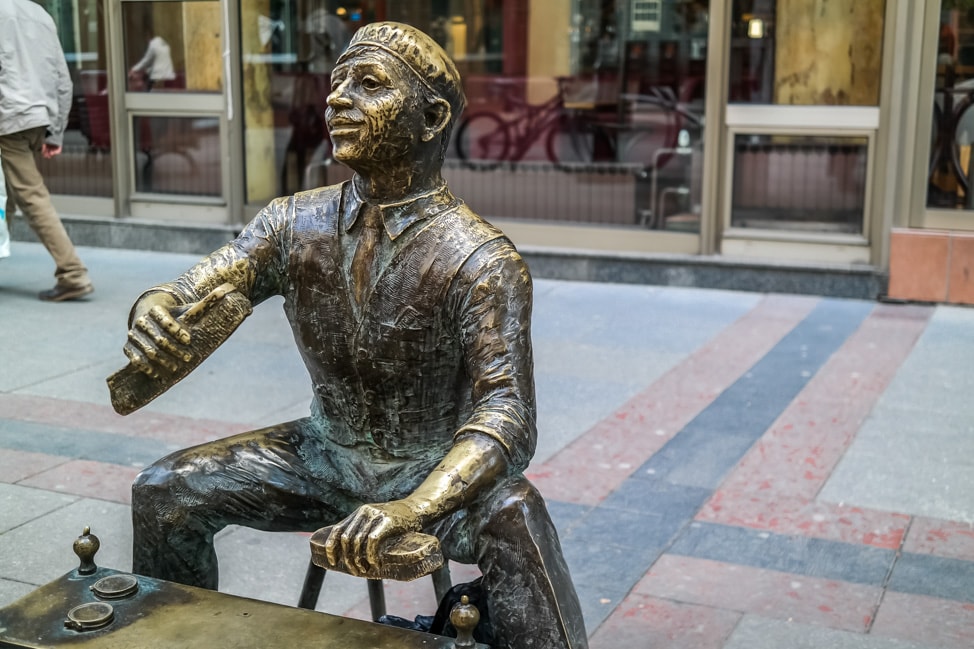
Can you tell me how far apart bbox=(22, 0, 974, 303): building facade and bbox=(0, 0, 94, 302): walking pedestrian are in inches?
77.1

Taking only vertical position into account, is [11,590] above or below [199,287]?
below

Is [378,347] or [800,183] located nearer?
[378,347]

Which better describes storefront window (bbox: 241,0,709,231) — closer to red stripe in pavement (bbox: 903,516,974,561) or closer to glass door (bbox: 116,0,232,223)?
glass door (bbox: 116,0,232,223)

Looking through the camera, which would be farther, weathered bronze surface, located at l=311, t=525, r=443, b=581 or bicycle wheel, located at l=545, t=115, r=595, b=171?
bicycle wheel, located at l=545, t=115, r=595, b=171

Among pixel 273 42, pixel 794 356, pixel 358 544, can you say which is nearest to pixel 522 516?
pixel 358 544

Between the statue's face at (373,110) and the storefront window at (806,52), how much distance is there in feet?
21.6

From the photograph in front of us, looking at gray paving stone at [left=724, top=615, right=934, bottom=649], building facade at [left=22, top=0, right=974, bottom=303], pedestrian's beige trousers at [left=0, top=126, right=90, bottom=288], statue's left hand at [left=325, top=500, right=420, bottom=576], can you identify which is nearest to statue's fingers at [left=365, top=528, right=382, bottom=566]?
statue's left hand at [left=325, top=500, right=420, bottom=576]

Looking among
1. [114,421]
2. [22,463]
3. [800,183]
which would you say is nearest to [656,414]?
[114,421]

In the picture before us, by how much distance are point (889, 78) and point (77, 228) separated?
21.0ft

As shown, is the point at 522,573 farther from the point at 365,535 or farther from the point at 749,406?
the point at 749,406

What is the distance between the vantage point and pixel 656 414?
6.10m

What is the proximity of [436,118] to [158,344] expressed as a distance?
754 mm

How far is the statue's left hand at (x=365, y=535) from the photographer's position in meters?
2.25

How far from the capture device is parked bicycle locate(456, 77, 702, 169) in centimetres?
923
